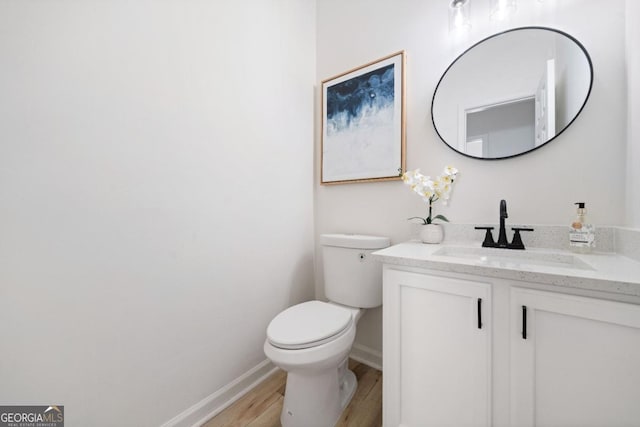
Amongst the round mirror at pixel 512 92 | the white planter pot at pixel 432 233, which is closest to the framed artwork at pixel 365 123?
the round mirror at pixel 512 92

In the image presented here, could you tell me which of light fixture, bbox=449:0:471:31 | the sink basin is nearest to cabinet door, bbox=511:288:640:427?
the sink basin

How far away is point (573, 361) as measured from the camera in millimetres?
675

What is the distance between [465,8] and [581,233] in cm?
119

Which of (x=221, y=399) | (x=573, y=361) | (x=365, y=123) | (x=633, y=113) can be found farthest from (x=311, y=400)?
(x=633, y=113)

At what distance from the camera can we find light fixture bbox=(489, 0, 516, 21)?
43.9 inches

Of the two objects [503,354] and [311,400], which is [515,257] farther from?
[311,400]

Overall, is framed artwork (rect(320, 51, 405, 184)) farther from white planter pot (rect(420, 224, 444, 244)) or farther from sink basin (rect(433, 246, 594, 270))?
sink basin (rect(433, 246, 594, 270))

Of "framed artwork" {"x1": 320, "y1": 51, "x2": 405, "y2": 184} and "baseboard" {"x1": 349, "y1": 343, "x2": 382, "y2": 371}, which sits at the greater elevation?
"framed artwork" {"x1": 320, "y1": 51, "x2": 405, "y2": 184}

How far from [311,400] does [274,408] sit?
0.29 m

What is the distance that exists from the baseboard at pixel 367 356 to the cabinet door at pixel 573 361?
85 centimetres

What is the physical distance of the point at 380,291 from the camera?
4.42ft

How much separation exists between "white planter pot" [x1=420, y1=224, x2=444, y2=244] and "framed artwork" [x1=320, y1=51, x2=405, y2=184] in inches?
13.9

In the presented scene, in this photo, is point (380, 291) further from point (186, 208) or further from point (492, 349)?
point (186, 208)

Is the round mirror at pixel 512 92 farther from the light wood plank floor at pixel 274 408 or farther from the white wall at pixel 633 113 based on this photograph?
the light wood plank floor at pixel 274 408
